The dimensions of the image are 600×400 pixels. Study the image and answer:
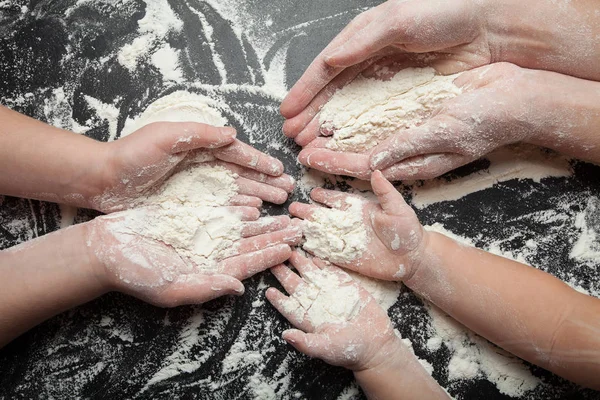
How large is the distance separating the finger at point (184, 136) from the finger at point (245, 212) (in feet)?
0.53

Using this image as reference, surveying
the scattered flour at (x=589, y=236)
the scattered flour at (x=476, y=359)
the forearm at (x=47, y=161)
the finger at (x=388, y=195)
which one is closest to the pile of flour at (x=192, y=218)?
the forearm at (x=47, y=161)

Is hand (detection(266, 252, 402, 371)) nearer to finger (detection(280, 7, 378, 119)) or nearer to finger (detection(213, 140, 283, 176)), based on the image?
finger (detection(213, 140, 283, 176))

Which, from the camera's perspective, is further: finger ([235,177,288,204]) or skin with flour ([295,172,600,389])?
finger ([235,177,288,204])

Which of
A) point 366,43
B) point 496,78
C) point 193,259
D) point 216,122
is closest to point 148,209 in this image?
point 193,259

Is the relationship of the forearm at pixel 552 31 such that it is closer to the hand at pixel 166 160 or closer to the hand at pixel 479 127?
the hand at pixel 479 127

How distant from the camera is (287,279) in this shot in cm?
118

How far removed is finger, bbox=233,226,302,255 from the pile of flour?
0.02m

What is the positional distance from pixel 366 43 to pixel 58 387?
1.12 metres

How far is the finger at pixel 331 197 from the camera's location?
1.19 meters

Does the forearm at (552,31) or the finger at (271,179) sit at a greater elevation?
the forearm at (552,31)

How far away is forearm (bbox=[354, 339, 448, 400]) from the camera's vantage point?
1105mm

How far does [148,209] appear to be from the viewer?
44.1 inches

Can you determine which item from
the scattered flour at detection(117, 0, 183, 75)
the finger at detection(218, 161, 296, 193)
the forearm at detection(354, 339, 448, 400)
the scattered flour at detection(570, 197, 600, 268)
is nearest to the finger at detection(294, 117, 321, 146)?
the finger at detection(218, 161, 296, 193)

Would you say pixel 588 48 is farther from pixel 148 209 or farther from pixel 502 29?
pixel 148 209
